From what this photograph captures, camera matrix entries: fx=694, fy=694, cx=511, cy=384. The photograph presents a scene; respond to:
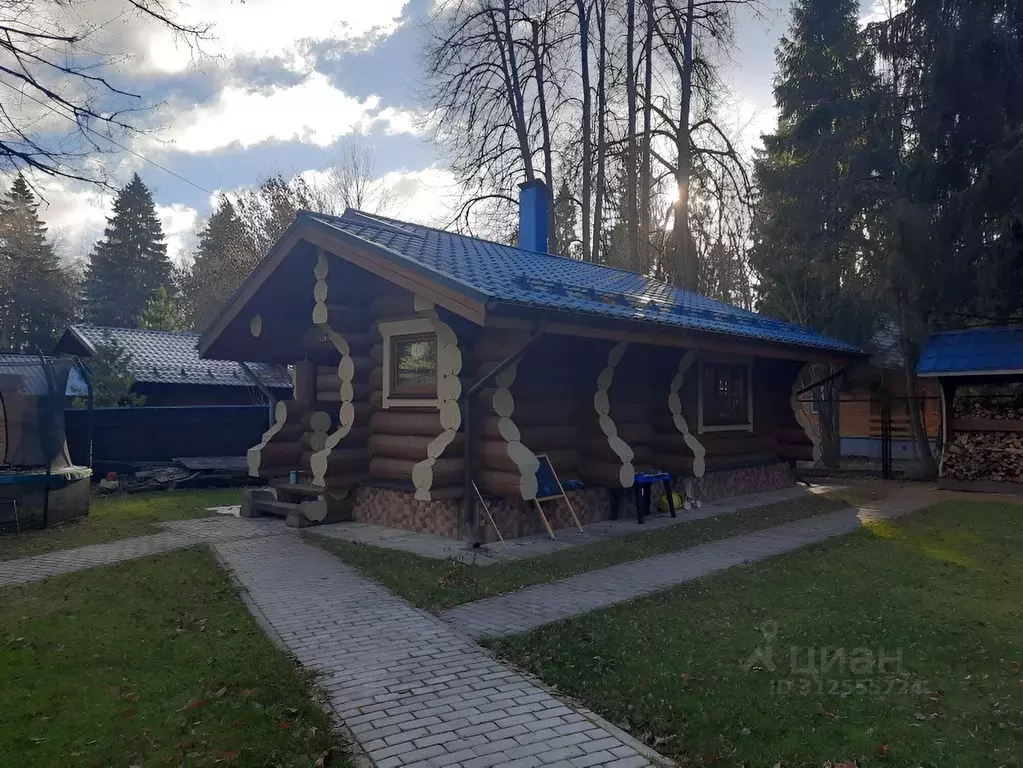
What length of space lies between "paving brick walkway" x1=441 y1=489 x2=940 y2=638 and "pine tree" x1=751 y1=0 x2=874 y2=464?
7923 millimetres

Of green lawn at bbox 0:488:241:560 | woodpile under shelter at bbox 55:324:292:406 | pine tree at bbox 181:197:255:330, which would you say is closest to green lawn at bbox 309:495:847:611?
green lawn at bbox 0:488:241:560

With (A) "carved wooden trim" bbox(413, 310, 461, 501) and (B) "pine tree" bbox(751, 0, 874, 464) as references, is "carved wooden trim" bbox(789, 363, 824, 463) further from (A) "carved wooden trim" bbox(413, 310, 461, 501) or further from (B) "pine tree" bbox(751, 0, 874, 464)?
(A) "carved wooden trim" bbox(413, 310, 461, 501)

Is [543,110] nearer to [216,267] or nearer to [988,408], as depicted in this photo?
[988,408]

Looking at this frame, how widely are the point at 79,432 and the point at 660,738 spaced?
565 inches

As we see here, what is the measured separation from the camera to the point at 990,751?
10.9ft

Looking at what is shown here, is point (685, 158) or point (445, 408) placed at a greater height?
Answer: point (685, 158)

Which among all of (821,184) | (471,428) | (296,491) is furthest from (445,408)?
(821,184)

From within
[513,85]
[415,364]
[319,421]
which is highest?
[513,85]

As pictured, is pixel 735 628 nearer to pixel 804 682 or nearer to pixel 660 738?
pixel 804 682

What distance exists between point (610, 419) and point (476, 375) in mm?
2191

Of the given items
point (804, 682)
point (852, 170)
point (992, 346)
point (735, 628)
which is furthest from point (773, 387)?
point (804, 682)

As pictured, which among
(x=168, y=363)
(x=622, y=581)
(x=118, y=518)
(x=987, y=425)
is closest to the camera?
(x=622, y=581)

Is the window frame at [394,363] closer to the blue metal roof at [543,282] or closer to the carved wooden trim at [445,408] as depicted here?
the carved wooden trim at [445,408]

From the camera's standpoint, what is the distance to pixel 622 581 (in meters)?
6.41
